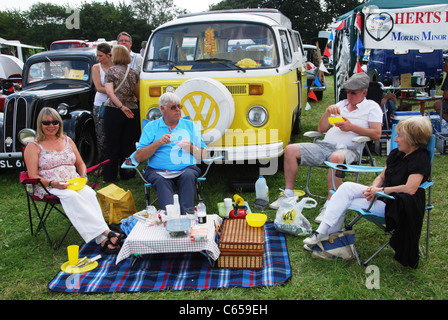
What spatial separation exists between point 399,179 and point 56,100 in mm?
4787

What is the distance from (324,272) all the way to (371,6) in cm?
520

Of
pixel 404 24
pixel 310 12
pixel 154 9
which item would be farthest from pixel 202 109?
pixel 154 9

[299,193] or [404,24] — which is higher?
[404,24]

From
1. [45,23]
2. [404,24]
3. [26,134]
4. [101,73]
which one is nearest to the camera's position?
[26,134]

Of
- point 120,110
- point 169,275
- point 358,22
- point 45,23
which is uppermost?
point 45,23

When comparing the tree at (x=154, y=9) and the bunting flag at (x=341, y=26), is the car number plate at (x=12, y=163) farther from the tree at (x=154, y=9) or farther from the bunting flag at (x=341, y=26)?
the tree at (x=154, y=9)

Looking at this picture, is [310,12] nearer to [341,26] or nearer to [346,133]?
[341,26]

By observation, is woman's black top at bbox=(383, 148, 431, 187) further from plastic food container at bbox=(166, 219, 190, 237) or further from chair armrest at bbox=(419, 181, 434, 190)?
plastic food container at bbox=(166, 219, 190, 237)

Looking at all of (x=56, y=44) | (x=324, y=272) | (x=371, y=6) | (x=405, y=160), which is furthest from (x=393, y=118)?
(x=56, y=44)

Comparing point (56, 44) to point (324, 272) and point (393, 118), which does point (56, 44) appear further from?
point (324, 272)

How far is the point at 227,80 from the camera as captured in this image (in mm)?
4562

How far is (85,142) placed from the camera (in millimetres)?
5922

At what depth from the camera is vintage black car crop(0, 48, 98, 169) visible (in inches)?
208

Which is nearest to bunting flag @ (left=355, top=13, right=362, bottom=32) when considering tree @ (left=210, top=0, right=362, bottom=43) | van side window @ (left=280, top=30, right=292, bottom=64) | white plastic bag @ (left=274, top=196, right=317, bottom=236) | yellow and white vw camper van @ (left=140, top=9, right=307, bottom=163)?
van side window @ (left=280, top=30, right=292, bottom=64)
